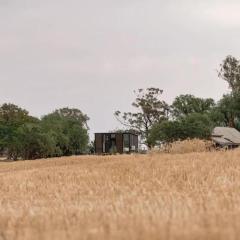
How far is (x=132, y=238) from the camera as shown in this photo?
4375mm

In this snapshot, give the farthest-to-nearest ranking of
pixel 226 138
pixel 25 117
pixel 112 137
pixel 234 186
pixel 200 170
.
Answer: pixel 25 117 < pixel 112 137 < pixel 226 138 < pixel 200 170 < pixel 234 186

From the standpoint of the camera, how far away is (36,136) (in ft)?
284

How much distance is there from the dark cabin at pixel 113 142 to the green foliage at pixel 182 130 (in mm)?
8633

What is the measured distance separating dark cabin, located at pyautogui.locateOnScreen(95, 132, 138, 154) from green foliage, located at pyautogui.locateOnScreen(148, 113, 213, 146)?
8.63 meters

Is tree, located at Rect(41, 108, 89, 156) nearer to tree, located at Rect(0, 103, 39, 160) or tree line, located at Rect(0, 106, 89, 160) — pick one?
tree line, located at Rect(0, 106, 89, 160)

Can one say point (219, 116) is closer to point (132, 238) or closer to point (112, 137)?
point (112, 137)

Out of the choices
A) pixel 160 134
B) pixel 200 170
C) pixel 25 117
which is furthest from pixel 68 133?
pixel 200 170

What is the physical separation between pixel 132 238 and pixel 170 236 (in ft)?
0.91

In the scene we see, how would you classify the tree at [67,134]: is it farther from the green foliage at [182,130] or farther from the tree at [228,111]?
the tree at [228,111]

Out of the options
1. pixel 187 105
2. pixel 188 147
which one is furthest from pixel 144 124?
pixel 188 147

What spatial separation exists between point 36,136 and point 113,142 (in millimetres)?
13968

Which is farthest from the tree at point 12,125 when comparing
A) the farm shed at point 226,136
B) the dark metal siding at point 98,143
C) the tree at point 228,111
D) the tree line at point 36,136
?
the tree at point 228,111

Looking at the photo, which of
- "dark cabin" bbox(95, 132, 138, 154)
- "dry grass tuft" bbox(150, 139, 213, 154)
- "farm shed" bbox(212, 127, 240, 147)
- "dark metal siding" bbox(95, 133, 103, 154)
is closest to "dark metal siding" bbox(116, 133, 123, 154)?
"dark cabin" bbox(95, 132, 138, 154)

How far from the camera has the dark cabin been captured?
9419 cm
